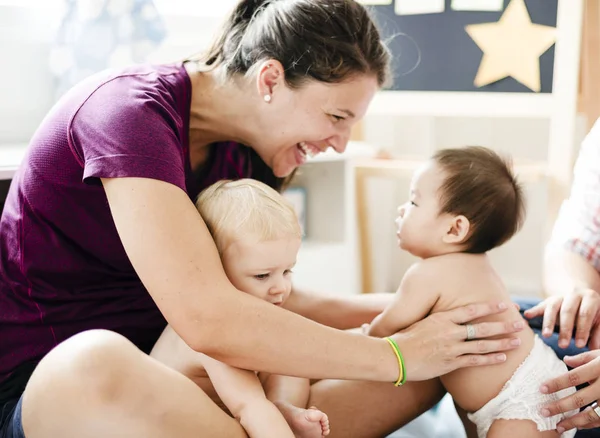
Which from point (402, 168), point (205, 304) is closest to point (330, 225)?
point (402, 168)

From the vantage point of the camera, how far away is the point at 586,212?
4.78 ft

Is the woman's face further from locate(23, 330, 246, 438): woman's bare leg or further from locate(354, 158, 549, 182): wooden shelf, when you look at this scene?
locate(354, 158, 549, 182): wooden shelf

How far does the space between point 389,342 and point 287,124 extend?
16.5 inches

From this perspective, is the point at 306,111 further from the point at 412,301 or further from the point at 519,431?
the point at 519,431

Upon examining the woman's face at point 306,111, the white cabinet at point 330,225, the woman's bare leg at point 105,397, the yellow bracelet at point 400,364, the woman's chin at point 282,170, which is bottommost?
the white cabinet at point 330,225

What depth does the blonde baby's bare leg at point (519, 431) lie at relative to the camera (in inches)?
45.4

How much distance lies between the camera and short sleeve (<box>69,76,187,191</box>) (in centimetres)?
102

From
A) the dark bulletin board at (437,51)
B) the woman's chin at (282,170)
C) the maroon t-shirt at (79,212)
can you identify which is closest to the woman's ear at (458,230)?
the woman's chin at (282,170)

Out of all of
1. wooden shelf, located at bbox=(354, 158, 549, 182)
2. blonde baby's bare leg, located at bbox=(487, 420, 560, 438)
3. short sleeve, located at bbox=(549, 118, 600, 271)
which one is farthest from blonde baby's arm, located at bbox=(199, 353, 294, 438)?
wooden shelf, located at bbox=(354, 158, 549, 182)

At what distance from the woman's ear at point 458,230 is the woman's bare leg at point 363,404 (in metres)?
0.27

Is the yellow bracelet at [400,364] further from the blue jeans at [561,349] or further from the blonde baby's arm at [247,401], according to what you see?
the blue jeans at [561,349]

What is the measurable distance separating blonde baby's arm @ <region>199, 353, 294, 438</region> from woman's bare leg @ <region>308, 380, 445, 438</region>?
23 cm

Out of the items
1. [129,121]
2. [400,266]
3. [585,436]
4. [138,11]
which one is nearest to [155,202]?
[129,121]

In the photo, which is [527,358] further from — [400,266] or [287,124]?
[400,266]
